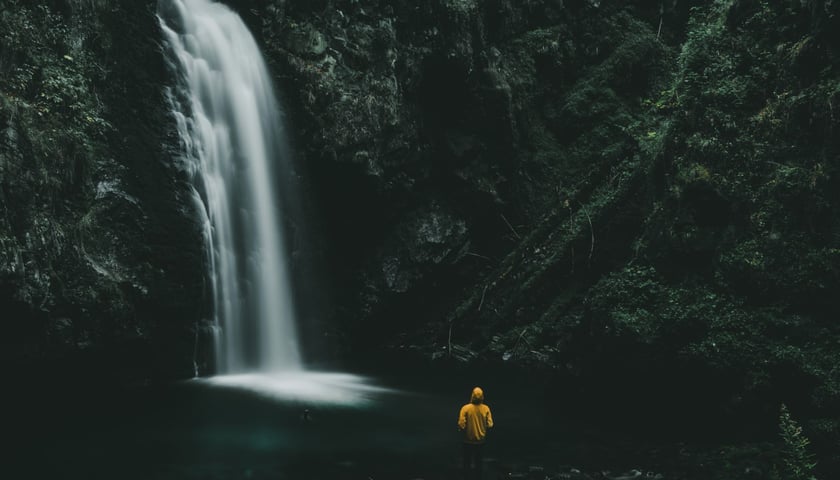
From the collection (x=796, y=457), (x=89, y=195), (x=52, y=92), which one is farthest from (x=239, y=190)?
(x=796, y=457)

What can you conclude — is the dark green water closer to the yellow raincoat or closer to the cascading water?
the yellow raincoat

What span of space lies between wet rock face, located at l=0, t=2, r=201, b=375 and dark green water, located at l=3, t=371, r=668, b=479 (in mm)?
1370

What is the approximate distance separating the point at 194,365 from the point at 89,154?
540 cm

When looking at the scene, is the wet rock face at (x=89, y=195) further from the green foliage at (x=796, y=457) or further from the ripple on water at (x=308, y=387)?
the green foliage at (x=796, y=457)

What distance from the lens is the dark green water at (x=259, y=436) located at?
33.4 ft

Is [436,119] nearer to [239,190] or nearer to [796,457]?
[239,190]

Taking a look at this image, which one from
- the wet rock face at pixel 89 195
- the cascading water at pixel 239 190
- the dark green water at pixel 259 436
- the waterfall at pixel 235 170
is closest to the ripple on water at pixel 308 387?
the cascading water at pixel 239 190

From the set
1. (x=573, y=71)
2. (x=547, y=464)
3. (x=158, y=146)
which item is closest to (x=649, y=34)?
(x=573, y=71)

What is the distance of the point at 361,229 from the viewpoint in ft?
72.0

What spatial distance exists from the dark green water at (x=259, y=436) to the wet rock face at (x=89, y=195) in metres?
1.37

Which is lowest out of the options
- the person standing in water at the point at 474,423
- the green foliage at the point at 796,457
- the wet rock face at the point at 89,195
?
the green foliage at the point at 796,457

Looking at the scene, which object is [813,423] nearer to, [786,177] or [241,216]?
[786,177]

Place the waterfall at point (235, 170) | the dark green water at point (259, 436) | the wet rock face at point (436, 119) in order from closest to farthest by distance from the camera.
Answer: the dark green water at point (259, 436) → the waterfall at point (235, 170) → the wet rock face at point (436, 119)

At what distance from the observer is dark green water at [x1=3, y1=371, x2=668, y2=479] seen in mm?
10195
